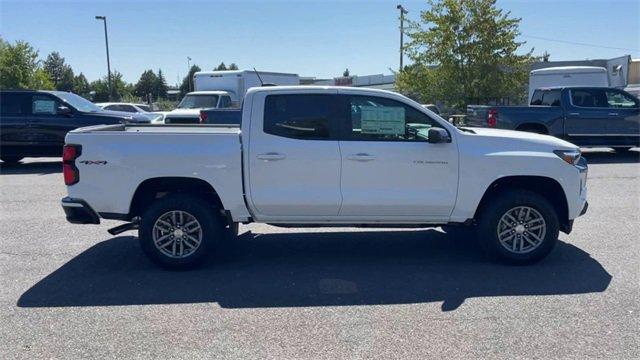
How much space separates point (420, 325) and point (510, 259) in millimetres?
1906

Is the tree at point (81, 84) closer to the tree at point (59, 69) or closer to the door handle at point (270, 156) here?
the tree at point (59, 69)

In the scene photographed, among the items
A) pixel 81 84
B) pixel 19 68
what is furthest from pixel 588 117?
pixel 81 84

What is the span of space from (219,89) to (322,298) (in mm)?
17348

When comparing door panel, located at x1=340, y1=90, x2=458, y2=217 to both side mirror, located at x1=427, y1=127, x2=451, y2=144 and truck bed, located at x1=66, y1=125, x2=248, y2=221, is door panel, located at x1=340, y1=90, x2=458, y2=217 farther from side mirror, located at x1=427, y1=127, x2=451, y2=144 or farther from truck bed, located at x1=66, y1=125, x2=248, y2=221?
truck bed, located at x1=66, y1=125, x2=248, y2=221

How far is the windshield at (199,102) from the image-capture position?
18.2m

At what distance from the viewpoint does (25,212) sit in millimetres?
8711

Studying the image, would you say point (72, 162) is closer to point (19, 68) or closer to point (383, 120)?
point (383, 120)

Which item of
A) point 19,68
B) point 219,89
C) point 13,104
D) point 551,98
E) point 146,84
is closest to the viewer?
point 13,104

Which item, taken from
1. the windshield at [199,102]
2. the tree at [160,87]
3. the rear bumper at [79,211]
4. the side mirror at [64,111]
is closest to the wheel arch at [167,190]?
the rear bumper at [79,211]

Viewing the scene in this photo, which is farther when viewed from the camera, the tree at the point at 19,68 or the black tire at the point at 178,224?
the tree at the point at 19,68

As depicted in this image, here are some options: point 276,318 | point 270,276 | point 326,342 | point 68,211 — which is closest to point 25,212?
point 68,211

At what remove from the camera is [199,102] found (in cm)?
1842

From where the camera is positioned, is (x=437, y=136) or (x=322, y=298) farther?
(x=437, y=136)

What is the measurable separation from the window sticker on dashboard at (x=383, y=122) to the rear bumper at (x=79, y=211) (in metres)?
2.91
